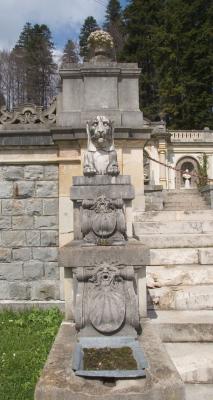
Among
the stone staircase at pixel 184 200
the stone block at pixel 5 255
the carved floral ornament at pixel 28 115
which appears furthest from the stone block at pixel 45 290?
the stone staircase at pixel 184 200

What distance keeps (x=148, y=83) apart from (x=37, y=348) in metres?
38.2

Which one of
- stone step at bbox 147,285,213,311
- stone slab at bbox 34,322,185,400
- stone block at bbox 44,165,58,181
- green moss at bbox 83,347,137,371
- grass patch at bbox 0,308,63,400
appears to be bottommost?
grass patch at bbox 0,308,63,400

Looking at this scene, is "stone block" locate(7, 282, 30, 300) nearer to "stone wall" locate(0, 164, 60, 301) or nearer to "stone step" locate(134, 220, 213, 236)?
"stone wall" locate(0, 164, 60, 301)

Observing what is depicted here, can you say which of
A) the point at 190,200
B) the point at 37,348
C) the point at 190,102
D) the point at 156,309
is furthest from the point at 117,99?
the point at 190,102

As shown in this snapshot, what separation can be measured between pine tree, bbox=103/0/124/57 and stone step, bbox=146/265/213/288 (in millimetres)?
41722

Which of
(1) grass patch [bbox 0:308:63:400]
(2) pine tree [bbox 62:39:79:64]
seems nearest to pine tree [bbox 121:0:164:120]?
(2) pine tree [bbox 62:39:79:64]

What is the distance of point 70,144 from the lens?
6.51 m

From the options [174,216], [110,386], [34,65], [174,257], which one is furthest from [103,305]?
[34,65]

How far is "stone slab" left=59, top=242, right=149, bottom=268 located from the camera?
12.6 feet

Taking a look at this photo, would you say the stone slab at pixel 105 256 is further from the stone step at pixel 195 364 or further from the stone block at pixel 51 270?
the stone block at pixel 51 270

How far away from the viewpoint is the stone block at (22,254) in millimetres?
6539

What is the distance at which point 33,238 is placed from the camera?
258 inches

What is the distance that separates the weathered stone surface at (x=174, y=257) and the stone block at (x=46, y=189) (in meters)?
1.91

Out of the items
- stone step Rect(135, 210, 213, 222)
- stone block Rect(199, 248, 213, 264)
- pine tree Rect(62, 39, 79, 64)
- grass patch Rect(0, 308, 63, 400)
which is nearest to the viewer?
grass patch Rect(0, 308, 63, 400)
